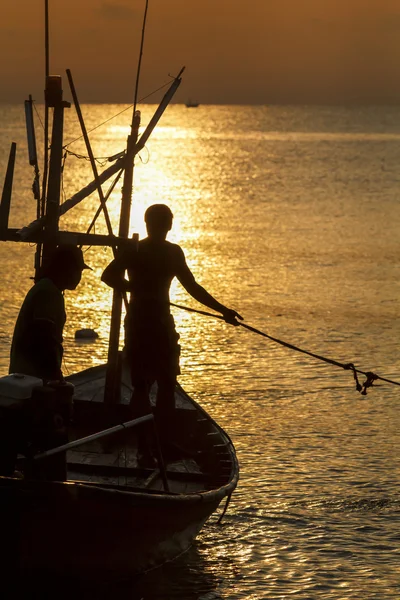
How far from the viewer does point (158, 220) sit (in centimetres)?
867

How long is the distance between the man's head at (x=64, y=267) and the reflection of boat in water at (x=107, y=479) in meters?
0.80

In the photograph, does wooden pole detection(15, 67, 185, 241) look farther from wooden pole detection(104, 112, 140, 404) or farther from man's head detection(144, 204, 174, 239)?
man's head detection(144, 204, 174, 239)

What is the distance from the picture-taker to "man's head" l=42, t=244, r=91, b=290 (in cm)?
729

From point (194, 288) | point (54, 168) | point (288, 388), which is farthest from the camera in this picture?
point (288, 388)

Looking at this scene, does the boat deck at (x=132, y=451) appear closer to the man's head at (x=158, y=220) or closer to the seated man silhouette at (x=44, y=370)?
the seated man silhouette at (x=44, y=370)

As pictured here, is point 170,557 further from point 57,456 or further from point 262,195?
point 262,195

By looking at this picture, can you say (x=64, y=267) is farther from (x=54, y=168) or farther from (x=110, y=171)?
(x=110, y=171)

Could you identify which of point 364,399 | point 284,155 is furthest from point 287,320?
point 284,155

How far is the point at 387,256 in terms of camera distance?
1078 inches

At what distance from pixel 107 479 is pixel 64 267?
2103mm

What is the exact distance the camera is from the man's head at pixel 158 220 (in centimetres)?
866

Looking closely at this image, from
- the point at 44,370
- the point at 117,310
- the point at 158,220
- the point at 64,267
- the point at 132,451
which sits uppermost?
the point at 158,220

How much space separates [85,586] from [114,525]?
0.50m

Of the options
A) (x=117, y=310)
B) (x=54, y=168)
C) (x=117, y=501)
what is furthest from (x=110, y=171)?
(x=117, y=501)
